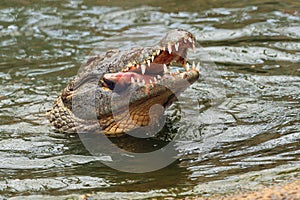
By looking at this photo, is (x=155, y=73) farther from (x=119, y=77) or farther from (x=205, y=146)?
(x=205, y=146)

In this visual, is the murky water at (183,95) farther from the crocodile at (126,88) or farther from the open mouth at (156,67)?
the open mouth at (156,67)

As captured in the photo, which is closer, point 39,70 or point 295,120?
point 295,120

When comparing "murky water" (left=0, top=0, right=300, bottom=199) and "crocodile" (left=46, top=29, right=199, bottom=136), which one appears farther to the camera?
"crocodile" (left=46, top=29, right=199, bottom=136)

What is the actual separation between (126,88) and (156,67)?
1.09 ft

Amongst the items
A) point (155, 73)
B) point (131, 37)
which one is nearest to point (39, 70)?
point (131, 37)

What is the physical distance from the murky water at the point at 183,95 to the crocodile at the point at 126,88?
23 centimetres

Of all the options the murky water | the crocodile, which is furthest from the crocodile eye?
the murky water

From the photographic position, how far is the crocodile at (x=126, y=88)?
4980 millimetres

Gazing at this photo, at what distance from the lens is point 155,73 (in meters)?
5.24

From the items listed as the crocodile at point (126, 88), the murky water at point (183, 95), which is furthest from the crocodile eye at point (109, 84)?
the murky water at point (183, 95)

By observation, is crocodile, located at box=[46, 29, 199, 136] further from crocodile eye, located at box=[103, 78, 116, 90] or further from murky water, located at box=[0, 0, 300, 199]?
murky water, located at box=[0, 0, 300, 199]

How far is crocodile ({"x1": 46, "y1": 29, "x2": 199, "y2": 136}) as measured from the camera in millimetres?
4980

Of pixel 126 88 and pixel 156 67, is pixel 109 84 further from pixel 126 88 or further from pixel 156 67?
pixel 156 67

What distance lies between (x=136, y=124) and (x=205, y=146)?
2.63ft
